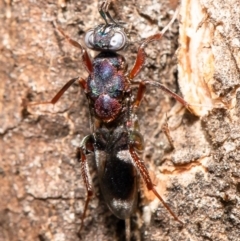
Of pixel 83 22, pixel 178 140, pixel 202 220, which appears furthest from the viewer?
pixel 83 22

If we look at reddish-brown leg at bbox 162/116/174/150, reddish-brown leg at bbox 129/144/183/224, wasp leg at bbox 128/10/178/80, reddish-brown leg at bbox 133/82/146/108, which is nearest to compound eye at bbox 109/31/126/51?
wasp leg at bbox 128/10/178/80

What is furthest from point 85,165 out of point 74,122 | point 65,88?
point 65,88

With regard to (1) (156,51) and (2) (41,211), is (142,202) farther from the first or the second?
(1) (156,51)

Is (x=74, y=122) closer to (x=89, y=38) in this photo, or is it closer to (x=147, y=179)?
(x=89, y=38)

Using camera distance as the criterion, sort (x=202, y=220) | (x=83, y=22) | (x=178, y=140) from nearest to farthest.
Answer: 1. (x=202, y=220)
2. (x=178, y=140)
3. (x=83, y=22)

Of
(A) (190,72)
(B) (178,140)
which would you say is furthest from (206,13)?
(B) (178,140)

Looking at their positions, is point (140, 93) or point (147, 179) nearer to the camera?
point (147, 179)
